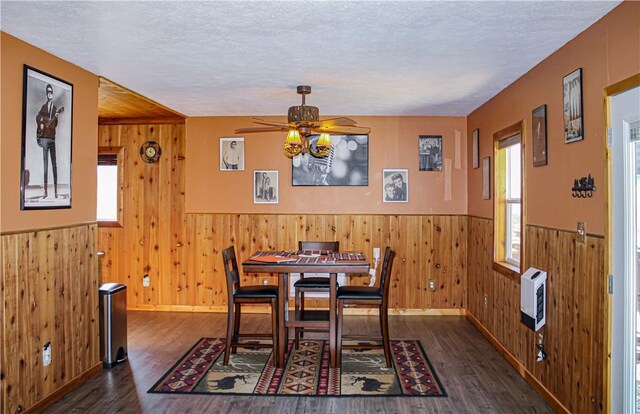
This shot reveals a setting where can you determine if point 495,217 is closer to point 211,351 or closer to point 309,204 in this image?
point 309,204

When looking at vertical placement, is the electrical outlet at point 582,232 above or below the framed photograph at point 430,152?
below

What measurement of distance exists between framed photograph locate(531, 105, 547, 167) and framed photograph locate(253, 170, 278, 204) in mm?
3168

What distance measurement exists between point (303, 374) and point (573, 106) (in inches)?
108

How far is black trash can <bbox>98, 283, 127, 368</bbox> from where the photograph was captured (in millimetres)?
4016

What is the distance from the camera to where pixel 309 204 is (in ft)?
19.7

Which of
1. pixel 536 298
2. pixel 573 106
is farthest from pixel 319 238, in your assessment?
pixel 573 106

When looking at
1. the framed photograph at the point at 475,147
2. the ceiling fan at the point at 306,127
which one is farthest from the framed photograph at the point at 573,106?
the framed photograph at the point at 475,147

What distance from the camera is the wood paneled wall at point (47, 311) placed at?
2.95 metres

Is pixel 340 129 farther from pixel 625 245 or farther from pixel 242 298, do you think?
pixel 625 245

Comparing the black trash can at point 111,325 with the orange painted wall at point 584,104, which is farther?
the black trash can at point 111,325

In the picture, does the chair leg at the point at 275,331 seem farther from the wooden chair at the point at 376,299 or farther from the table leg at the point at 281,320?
the wooden chair at the point at 376,299

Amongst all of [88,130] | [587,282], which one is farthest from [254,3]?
[587,282]

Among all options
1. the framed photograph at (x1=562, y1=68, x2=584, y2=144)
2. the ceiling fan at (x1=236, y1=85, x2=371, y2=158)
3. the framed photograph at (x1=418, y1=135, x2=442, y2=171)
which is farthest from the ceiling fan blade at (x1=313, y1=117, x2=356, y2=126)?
the framed photograph at (x1=418, y1=135, x2=442, y2=171)

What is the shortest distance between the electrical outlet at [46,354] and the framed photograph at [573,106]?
146 inches
